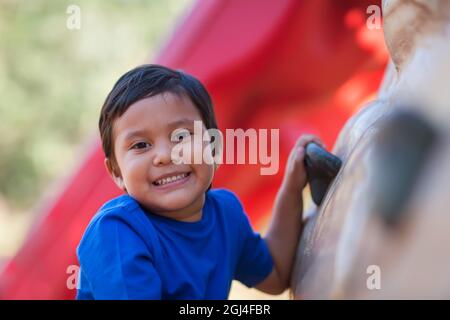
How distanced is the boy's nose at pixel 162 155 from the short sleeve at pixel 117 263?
75mm

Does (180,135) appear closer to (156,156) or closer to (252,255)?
(156,156)

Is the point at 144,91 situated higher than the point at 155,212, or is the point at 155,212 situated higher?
the point at 144,91

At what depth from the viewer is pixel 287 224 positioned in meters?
0.98

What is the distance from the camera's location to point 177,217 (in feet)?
2.85

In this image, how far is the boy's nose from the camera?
31.8 inches

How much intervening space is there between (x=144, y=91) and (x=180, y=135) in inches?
2.5

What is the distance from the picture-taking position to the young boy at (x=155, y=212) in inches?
29.4

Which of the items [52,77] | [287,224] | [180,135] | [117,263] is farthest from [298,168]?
[52,77]

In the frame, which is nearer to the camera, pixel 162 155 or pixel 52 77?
pixel 162 155

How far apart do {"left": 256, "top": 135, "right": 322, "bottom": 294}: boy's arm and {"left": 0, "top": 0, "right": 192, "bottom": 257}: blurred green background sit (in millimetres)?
2619

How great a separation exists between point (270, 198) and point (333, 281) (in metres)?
0.78

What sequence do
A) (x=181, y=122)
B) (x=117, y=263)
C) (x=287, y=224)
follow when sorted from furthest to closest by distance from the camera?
(x=287, y=224) → (x=181, y=122) → (x=117, y=263)

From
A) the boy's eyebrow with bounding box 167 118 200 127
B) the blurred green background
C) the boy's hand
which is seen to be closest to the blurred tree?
the blurred green background

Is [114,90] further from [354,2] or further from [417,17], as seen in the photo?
[354,2]
